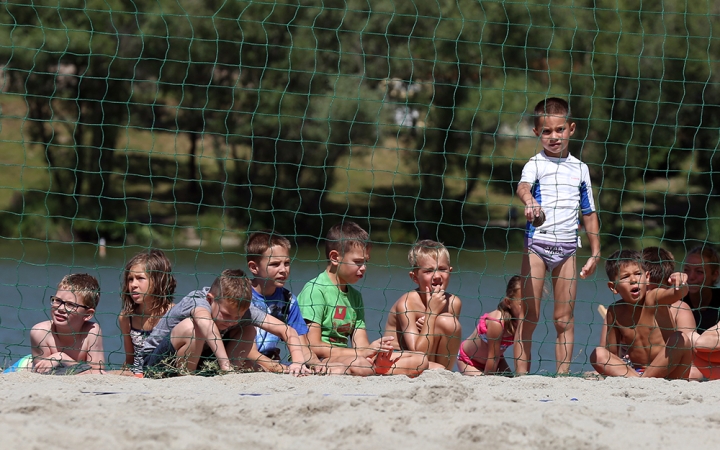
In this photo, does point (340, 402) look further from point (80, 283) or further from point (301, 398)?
point (80, 283)

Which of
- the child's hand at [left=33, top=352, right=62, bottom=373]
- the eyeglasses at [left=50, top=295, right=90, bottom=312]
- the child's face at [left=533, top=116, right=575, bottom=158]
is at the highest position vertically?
the child's face at [left=533, top=116, right=575, bottom=158]

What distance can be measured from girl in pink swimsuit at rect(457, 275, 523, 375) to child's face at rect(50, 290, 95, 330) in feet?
6.06

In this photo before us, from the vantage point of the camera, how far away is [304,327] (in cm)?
461

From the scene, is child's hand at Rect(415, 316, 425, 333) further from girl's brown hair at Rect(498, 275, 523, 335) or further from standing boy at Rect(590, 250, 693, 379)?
standing boy at Rect(590, 250, 693, 379)

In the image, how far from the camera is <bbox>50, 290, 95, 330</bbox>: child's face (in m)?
4.37

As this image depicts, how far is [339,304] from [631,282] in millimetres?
1435

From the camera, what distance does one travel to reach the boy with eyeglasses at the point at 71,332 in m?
4.36

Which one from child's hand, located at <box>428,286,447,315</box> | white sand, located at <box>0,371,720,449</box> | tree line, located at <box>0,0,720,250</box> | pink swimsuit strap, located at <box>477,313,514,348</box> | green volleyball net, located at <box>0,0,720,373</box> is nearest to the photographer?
white sand, located at <box>0,371,720,449</box>

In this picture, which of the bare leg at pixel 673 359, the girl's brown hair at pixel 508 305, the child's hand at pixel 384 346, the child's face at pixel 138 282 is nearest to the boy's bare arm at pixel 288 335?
the child's hand at pixel 384 346

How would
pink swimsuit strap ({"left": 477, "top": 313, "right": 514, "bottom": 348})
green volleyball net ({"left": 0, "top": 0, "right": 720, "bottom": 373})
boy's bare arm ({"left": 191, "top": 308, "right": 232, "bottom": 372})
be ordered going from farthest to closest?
green volleyball net ({"left": 0, "top": 0, "right": 720, "bottom": 373}) → pink swimsuit strap ({"left": 477, "top": 313, "right": 514, "bottom": 348}) → boy's bare arm ({"left": 191, "top": 308, "right": 232, "bottom": 372})

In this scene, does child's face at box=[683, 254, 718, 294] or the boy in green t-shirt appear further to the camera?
child's face at box=[683, 254, 718, 294]

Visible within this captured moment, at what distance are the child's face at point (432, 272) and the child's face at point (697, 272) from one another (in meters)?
1.26

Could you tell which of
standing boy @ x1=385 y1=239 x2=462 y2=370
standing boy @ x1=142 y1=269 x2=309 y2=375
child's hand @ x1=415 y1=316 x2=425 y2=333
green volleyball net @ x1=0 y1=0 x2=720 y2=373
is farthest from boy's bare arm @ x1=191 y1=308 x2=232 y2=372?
green volleyball net @ x1=0 y1=0 x2=720 y2=373

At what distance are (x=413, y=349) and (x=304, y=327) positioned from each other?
54cm
